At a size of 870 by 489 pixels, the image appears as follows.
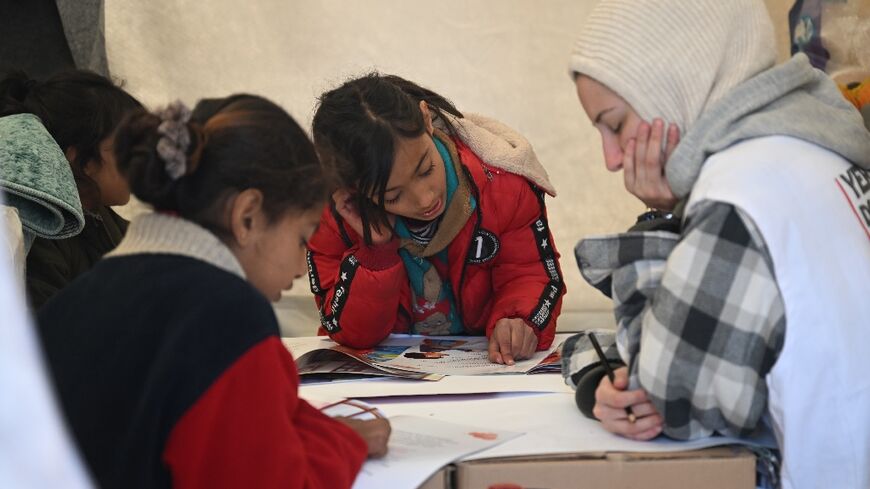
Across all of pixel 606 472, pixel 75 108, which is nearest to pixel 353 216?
pixel 75 108

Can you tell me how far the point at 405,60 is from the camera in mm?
2320

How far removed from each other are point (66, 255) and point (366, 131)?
2.14ft

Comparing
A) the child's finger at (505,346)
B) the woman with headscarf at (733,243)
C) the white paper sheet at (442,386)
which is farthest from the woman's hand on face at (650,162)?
the child's finger at (505,346)

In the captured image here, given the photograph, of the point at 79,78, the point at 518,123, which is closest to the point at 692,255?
the point at 79,78

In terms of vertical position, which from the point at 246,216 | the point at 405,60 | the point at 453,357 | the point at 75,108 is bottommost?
the point at 453,357

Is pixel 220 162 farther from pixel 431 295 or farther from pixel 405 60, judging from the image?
pixel 405 60

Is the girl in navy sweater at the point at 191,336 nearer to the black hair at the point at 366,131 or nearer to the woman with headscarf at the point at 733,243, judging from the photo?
the woman with headscarf at the point at 733,243

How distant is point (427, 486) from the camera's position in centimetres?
85

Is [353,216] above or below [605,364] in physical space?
above

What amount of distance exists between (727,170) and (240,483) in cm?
48

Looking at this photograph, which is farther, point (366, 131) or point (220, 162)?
point (366, 131)

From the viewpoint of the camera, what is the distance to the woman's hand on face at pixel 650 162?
0.96 meters

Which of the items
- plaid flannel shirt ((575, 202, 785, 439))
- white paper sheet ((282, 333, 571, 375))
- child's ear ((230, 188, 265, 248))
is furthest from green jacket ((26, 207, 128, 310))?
plaid flannel shirt ((575, 202, 785, 439))

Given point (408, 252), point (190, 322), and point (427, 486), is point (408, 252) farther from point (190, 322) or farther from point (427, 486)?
point (190, 322)
